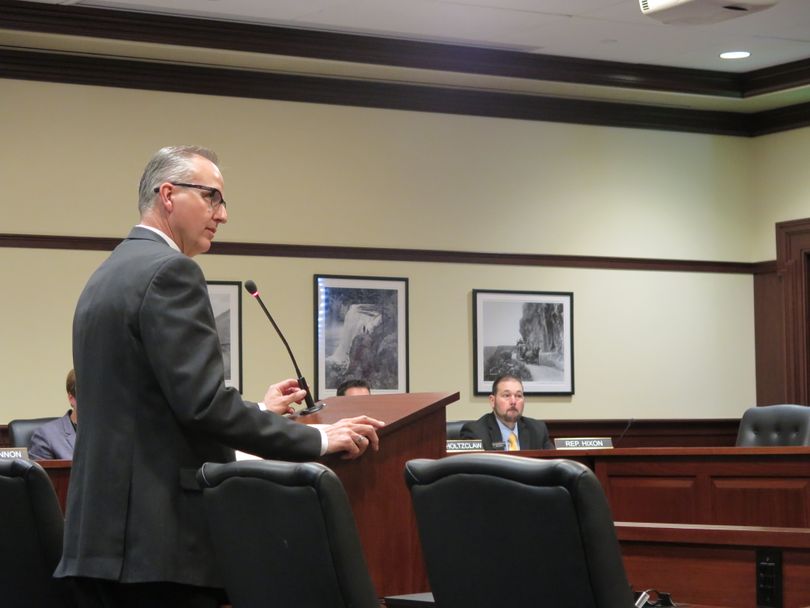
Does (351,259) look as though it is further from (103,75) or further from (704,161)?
(704,161)

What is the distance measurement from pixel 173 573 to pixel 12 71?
6.33 m

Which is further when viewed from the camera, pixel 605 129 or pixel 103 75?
pixel 605 129

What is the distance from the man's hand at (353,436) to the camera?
2.76m

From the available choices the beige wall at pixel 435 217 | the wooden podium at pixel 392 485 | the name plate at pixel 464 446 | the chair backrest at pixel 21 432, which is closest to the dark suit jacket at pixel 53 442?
the chair backrest at pixel 21 432

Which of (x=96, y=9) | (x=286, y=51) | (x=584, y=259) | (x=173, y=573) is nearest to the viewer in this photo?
(x=173, y=573)

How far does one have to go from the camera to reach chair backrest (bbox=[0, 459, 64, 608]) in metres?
2.93

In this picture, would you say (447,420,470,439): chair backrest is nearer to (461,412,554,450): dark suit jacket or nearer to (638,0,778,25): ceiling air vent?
(461,412,554,450): dark suit jacket

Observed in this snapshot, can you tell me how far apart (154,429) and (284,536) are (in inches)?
20.2

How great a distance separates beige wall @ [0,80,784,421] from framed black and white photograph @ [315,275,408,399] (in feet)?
0.31

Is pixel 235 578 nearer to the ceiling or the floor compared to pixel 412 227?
nearer to the floor

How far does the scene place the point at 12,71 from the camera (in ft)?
27.4

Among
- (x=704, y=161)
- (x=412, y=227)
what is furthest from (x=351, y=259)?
(x=704, y=161)

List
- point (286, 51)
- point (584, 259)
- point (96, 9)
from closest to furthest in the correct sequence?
point (96, 9) < point (286, 51) < point (584, 259)

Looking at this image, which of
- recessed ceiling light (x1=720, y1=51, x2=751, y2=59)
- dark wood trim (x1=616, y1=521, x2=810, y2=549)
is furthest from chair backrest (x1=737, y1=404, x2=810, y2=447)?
dark wood trim (x1=616, y1=521, x2=810, y2=549)
